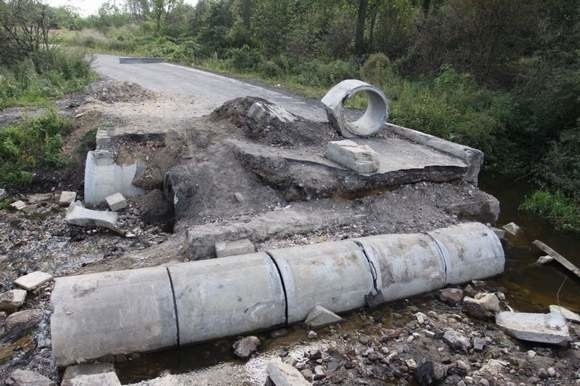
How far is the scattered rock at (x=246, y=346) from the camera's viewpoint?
4344 mm

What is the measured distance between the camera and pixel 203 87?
14.3 metres

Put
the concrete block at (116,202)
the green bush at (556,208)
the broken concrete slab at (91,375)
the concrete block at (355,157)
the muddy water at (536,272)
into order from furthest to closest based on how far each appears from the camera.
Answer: the green bush at (556,208) → the concrete block at (116,202) → the concrete block at (355,157) → the muddy water at (536,272) → the broken concrete slab at (91,375)

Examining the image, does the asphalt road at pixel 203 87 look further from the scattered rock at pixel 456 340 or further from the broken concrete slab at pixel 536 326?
the scattered rock at pixel 456 340

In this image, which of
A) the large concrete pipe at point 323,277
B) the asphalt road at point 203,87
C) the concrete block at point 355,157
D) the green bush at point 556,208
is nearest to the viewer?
the large concrete pipe at point 323,277

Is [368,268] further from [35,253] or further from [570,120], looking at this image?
[570,120]

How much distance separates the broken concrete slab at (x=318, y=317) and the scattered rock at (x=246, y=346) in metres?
0.58

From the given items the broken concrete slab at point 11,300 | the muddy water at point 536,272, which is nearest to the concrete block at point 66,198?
the broken concrete slab at point 11,300

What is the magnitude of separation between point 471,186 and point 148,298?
5654 millimetres

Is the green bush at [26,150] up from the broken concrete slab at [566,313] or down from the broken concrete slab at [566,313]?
up

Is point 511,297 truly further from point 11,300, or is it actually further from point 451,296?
point 11,300

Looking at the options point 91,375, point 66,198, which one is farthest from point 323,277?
Answer: point 66,198

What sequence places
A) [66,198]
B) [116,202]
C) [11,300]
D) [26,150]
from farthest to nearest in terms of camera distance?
[26,150] → [66,198] → [116,202] → [11,300]

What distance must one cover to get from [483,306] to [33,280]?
5.03m

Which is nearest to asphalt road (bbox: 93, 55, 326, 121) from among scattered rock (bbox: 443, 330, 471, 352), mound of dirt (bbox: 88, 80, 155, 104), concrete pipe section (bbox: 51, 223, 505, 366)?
mound of dirt (bbox: 88, 80, 155, 104)
